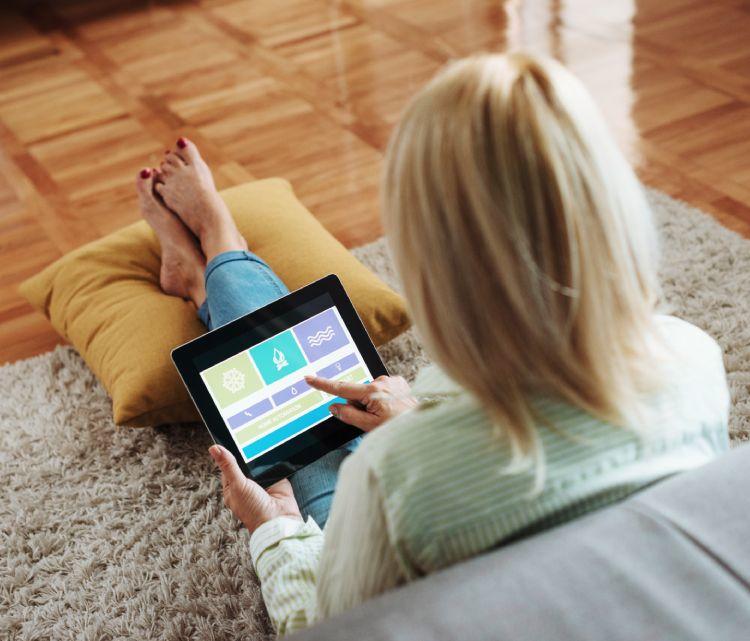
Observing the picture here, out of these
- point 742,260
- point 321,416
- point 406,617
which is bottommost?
point 742,260

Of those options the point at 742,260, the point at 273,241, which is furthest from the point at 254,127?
the point at 742,260

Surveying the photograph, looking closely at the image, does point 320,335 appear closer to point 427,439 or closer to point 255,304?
point 255,304

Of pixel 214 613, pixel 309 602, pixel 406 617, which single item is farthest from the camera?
pixel 214 613

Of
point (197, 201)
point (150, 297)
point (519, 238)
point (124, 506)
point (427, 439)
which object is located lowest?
point (124, 506)

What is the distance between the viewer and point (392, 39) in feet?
10.1

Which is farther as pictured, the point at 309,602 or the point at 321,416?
the point at 321,416

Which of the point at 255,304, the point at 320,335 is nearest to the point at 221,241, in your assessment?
the point at 255,304

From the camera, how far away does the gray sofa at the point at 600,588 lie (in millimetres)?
656

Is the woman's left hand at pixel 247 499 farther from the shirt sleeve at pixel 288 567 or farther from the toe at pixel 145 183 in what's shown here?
the toe at pixel 145 183

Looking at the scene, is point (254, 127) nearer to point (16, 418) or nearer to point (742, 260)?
point (16, 418)

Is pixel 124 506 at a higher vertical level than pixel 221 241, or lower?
lower

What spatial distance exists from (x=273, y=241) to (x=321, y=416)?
54cm

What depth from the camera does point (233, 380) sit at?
52.6 inches

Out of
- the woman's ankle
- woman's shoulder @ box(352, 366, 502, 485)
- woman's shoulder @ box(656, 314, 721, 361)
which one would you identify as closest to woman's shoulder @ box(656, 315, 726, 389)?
woman's shoulder @ box(656, 314, 721, 361)
